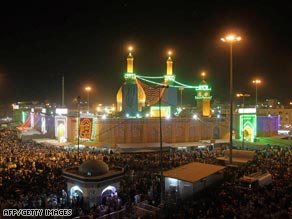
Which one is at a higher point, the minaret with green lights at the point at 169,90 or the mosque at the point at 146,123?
the minaret with green lights at the point at 169,90

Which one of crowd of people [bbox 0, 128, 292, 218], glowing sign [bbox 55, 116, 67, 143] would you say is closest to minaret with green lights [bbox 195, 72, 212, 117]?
glowing sign [bbox 55, 116, 67, 143]

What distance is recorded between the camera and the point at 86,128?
123 ft

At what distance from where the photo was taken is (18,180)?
2039 cm

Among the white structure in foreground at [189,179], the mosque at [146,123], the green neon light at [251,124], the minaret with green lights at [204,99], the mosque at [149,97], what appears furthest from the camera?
the minaret with green lights at [204,99]

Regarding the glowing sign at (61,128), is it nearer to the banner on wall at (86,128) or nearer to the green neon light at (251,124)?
the banner on wall at (86,128)

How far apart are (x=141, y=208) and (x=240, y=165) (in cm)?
1061

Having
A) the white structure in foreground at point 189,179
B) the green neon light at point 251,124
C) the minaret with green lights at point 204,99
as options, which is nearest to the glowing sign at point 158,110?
the minaret with green lights at point 204,99

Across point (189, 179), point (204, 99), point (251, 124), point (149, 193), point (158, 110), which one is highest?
point (204, 99)

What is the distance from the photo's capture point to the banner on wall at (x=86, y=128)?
123 feet

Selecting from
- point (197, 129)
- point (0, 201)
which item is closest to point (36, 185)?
point (0, 201)

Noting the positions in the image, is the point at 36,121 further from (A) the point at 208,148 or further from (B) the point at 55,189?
(B) the point at 55,189

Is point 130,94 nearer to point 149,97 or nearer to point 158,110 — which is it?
point 158,110

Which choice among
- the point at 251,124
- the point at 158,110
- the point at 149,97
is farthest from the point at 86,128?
the point at 251,124

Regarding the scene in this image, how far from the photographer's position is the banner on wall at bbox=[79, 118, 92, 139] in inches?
1478
